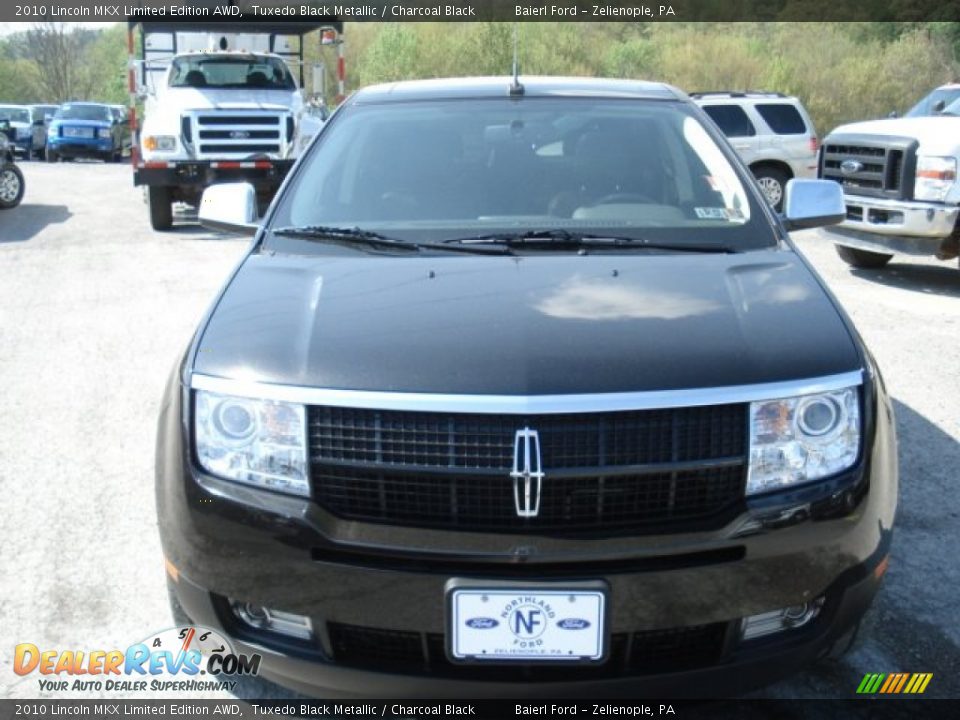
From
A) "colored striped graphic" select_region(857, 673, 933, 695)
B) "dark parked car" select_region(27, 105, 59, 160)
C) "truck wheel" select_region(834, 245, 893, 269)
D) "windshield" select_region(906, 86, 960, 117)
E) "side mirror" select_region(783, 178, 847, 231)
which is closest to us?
"colored striped graphic" select_region(857, 673, 933, 695)

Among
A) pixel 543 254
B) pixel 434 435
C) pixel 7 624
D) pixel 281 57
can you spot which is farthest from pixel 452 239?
pixel 281 57

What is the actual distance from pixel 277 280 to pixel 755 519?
1.53 meters

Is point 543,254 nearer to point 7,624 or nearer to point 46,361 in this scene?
point 7,624

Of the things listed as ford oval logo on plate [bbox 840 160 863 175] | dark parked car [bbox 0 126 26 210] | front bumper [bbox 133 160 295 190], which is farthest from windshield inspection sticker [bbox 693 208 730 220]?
dark parked car [bbox 0 126 26 210]

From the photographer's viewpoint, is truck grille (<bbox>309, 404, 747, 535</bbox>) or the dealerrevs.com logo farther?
the dealerrevs.com logo

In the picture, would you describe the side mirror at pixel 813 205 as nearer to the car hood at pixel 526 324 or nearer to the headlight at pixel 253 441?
the car hood at pixel 526 324

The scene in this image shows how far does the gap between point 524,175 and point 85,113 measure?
99.1 ft

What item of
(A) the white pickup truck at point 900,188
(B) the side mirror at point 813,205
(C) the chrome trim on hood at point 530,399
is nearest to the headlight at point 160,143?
(A) the white pickup truck at point 900,188

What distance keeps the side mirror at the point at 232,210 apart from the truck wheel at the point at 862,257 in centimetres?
765

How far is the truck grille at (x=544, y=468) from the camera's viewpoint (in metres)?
2.38

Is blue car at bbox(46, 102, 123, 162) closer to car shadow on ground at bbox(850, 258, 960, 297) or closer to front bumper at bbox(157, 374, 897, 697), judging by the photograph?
car shadow on ground at bbox(850, 258, 960, 297)

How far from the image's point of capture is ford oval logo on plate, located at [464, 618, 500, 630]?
2.35 metres

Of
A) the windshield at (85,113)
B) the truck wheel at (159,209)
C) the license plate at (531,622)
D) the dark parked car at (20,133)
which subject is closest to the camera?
the license plate at (531,622)

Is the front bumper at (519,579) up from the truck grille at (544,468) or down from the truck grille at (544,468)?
down
